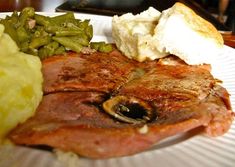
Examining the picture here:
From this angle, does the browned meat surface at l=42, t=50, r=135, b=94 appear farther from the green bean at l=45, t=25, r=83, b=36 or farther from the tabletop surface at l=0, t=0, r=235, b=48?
the tabletop surface at l=0, t=0, r=235, b=48

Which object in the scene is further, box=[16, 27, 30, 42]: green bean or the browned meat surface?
box=[16, 27, 30, 42]: green bean

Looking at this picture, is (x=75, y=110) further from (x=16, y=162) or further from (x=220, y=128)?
(x=220, y=128)

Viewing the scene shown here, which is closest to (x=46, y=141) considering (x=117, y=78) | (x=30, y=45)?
(x=117, y=78)

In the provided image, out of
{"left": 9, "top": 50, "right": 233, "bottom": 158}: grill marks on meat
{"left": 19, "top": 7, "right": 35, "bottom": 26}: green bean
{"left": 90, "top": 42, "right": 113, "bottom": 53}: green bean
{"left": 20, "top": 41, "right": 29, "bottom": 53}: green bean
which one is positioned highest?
{"left": 19, "top": 7, "right": 35, "bottom": 26}: green bean

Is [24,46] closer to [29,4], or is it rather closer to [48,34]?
[48,34]

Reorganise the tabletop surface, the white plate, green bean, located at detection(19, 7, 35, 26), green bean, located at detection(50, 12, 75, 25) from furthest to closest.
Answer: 1. the tabletop surface
2. green bean, located at detection(50, 12, 75, 25)
3. green bean, located at detection(19, 7, 35, 26)
4. the white plate

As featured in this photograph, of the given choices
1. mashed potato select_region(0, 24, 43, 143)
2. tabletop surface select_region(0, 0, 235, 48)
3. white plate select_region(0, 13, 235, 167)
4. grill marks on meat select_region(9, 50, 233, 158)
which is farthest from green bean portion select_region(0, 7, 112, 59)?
tabletop surface select_region(0, 0, 235, 48)

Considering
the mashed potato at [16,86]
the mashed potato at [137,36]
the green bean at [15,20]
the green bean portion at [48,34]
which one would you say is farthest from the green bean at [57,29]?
the mashed potato at [16,86]
